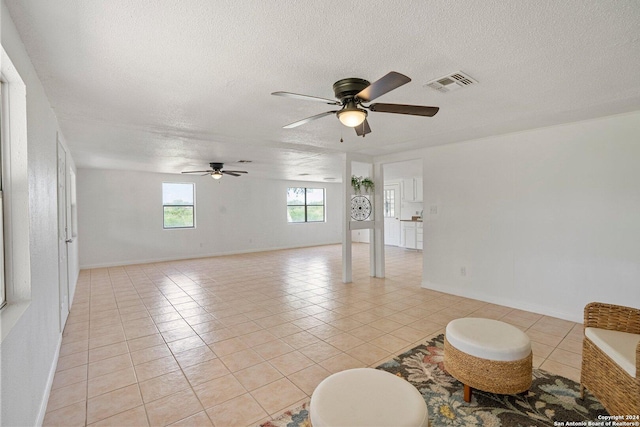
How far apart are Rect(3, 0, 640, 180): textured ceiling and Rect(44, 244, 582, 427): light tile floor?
7.77 ft

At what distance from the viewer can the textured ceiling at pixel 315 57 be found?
1537mm

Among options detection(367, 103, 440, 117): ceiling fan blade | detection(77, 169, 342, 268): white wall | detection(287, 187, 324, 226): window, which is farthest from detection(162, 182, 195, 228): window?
detection(367, 103, 440, 117): ceiling fan blade

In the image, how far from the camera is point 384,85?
6.03 feet

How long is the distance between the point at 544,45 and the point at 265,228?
8.53 metres

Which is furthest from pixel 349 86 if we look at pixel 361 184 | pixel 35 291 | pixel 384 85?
pixel 361 184

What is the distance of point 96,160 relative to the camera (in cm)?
588

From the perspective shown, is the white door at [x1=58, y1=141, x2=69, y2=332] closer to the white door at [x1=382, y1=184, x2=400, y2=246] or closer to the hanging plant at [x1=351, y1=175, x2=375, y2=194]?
the hanging plant at [x1=351, y1=175, x2=375, y2=194]

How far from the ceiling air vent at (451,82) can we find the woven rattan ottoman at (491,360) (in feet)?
6.23

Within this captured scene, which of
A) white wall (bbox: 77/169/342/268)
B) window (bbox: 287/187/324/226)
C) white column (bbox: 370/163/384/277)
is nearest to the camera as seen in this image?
white column (bbox: 370/163/384/277)

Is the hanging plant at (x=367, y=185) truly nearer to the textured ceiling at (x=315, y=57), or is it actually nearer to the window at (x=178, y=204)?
the textured ceiling at (x=315, y=57)

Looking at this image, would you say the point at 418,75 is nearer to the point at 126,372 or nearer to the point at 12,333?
the point at 12,333

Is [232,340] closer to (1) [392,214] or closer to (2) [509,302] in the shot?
(2) [509,302]

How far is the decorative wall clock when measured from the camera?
18.3 feet

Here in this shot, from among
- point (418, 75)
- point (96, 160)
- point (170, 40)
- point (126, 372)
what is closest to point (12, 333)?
point (126, 372)
